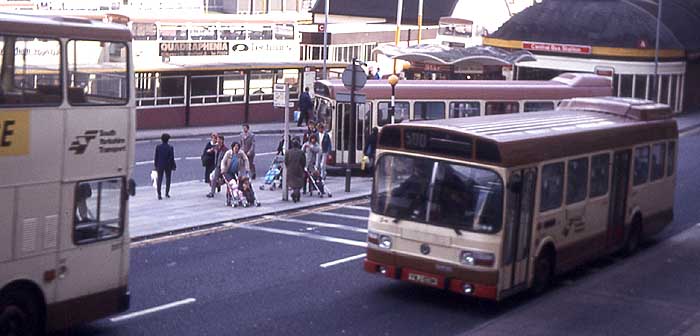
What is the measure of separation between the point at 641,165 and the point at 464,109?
11.5 metres

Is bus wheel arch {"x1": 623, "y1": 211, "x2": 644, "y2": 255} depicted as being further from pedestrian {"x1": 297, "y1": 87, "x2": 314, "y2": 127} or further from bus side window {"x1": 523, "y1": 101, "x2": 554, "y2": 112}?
pedestrian {"x1": 297, "y1": 87, "x2": 314, "y2": 127}

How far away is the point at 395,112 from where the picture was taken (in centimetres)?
3206

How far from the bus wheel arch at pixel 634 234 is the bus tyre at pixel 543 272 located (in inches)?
154

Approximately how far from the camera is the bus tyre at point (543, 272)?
17.0 metres

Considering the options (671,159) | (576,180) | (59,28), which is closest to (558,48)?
(671,159)

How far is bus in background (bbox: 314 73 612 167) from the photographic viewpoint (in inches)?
1257

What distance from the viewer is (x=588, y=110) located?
21.7 metres

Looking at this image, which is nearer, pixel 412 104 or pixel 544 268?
pixel 544 268

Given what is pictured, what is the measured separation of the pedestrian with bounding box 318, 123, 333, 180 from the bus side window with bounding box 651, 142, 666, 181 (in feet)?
34.1

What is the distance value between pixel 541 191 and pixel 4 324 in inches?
325

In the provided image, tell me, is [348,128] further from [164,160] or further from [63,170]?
[63,170]

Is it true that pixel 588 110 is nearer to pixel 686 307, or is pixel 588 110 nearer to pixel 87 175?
pixel 686 307

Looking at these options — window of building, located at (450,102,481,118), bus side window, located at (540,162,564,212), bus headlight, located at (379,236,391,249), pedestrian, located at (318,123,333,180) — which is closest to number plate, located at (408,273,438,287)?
→ bus headlight, located at (379,236,391,249)

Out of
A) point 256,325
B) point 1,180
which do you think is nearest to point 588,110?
point 256,325
